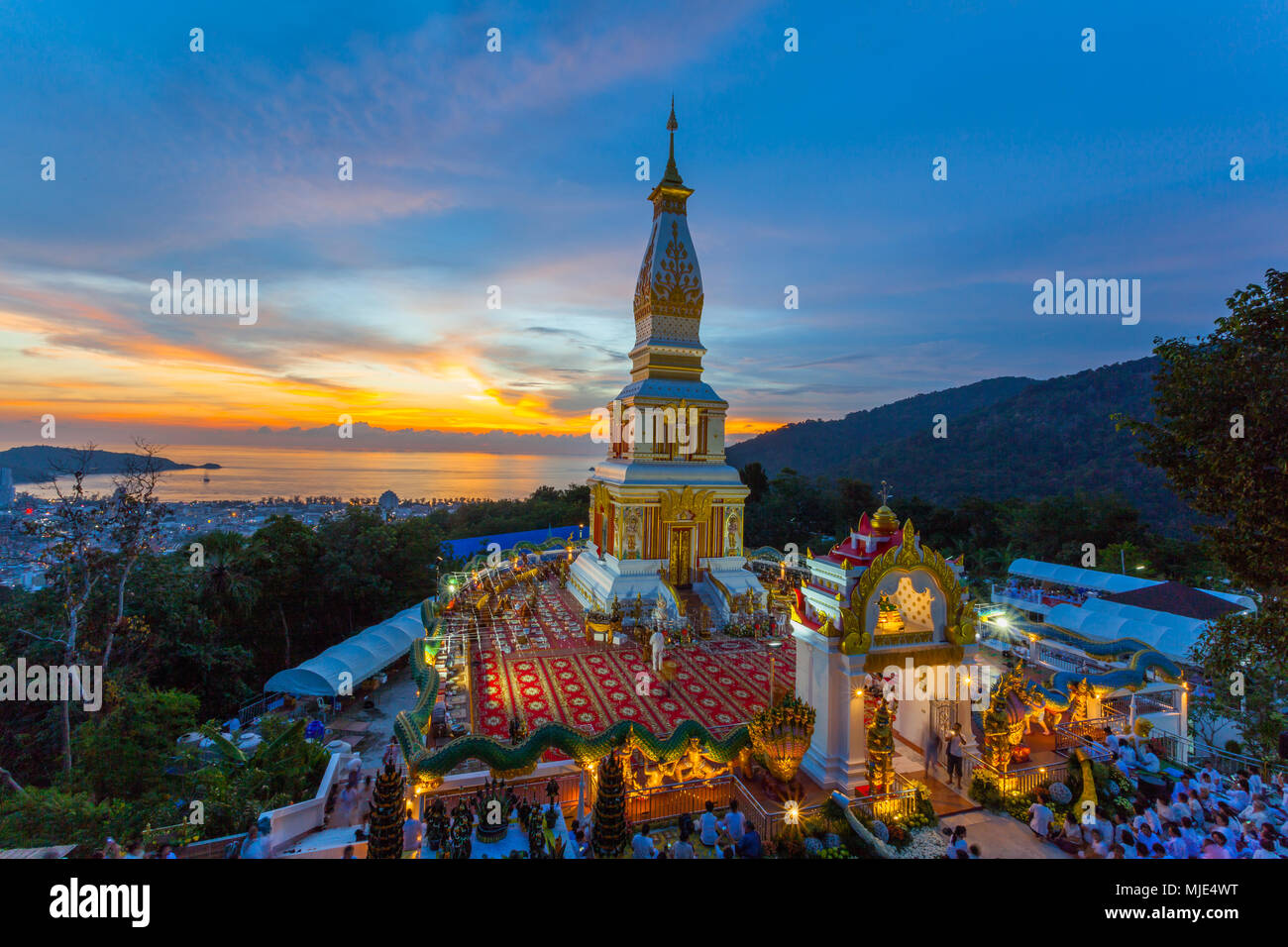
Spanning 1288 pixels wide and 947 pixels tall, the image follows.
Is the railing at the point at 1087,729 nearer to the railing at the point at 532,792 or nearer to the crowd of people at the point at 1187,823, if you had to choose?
the crowd of people at the point at 1187,823

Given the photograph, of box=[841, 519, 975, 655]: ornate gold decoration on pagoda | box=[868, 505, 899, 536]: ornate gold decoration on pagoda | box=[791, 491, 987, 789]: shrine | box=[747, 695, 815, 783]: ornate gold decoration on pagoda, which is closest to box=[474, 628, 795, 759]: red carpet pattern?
box=[747, 695, 815, 783]: ornate gold decoration on pagoda

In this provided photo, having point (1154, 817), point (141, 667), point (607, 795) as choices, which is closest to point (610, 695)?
point (607, 795)

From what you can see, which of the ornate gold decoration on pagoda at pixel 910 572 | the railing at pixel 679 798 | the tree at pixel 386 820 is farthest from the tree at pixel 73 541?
the ornate gold decoration on pagoda at pixel 910 572

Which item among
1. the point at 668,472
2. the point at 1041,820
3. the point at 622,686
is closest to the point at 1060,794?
the point at 1041,820

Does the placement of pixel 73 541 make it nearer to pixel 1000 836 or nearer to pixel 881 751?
pixel 881 751

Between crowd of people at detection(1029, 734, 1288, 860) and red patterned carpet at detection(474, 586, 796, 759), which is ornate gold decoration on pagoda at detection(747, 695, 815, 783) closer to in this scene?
red patterned carpet at detection(474, 586, 796, 759)
